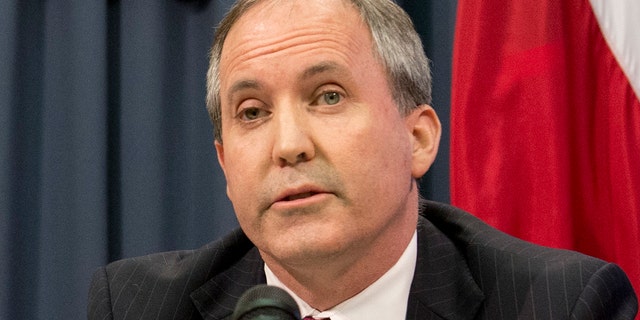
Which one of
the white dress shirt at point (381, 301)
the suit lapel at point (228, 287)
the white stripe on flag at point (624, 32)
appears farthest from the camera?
the white stripe on flag at point (624, 32)

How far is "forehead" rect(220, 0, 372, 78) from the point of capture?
5.57 ft

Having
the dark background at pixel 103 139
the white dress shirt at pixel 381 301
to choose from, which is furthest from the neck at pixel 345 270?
the dark background at pixel 103 139

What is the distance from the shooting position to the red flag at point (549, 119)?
2064mm

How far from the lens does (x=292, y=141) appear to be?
1.56 meters

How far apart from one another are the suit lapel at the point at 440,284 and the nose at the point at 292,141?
0.45 meters

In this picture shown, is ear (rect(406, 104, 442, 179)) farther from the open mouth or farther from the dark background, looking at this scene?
the dark background

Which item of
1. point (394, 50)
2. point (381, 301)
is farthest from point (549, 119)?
point (381, 301)

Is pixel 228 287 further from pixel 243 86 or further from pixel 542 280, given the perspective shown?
pixel 542 280

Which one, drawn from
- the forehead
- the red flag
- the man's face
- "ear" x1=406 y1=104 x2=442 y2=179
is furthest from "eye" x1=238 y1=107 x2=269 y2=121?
the red flag

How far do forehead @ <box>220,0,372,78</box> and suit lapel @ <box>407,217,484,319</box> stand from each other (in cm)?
49

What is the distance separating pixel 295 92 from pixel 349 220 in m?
0.28

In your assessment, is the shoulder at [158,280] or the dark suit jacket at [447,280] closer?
the dark suit jacket at [447,280]

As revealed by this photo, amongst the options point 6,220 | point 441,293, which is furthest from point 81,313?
point 441,293

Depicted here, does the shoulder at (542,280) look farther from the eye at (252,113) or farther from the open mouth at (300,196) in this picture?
the eye at (252,113)
